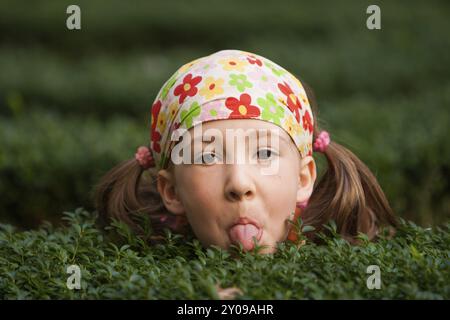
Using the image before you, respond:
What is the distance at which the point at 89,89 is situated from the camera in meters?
8.84

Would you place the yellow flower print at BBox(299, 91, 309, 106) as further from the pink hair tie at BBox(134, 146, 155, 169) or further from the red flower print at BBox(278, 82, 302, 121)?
the pink hair tie at BBox(134, 146, 155, 169)

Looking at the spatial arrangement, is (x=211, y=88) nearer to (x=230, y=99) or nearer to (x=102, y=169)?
(x=230, y=99)

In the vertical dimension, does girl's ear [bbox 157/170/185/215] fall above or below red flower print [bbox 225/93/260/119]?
below

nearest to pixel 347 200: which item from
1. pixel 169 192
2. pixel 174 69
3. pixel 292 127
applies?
pixel 292 127

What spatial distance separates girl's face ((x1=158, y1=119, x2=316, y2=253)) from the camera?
146 inches

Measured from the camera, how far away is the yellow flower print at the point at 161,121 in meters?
4.05

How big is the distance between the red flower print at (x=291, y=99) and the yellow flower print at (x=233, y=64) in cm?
21

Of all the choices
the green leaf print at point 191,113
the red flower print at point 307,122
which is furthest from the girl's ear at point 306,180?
the green leaf print at point 191,113

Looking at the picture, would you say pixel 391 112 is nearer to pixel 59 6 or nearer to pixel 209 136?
pixel 209 136

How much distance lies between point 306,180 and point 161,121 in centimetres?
82

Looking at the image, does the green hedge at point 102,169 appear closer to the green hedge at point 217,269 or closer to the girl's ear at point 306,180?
the girl's ear at point 306,180

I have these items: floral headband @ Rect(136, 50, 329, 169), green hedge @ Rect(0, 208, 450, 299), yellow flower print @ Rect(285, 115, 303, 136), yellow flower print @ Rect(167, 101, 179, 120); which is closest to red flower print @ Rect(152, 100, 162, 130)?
floral headband @ Rect(136, 50, 329, 169)

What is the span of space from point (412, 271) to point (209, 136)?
1143 millimetres

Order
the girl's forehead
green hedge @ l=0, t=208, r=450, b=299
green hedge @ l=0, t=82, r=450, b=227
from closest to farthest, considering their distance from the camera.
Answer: green hedge @ l=0, t=208, r=450, b=299 → the girl's forehead → green hedge @ l=0, t=82, r=450, b=227
